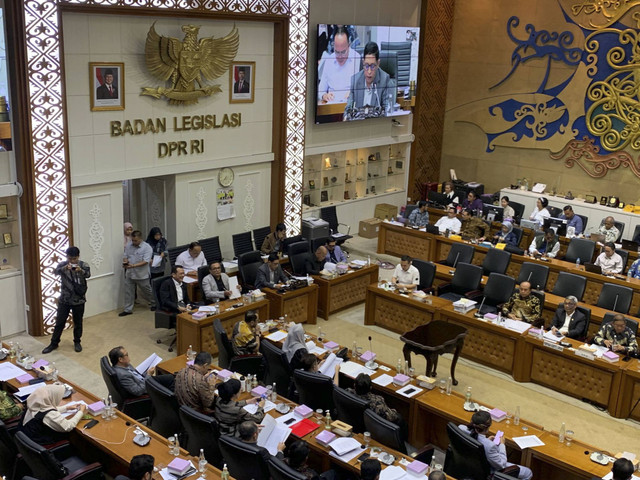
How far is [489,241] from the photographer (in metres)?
14.9

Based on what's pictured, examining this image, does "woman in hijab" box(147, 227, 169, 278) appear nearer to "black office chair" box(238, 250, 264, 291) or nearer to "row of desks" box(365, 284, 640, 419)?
"black office chair" box(238, 250, 264, 291)

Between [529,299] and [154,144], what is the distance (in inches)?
265

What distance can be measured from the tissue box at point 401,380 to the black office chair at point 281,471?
8.42ft

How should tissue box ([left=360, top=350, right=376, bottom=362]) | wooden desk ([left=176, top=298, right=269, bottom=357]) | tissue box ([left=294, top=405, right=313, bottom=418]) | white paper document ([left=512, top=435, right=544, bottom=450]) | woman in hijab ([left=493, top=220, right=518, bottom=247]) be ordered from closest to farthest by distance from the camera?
white paper document ([left=512, top=435, right=544, bottom=450]) < tissue box ([left=294, top=405, right=313, bottom=418]) < tissue box ([left=360, top=350, right=376, bottom=362]) < wooden desk ([left=176, top=298, right=269, bottom=357]) < woman in hijab ([left=493, top=220, right=518, bottom=247])

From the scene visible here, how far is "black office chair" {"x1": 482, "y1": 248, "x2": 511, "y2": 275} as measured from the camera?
13.1 m

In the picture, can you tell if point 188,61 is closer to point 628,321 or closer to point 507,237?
point 507,237

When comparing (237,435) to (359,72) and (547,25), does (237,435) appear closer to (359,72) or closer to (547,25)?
(359,72)

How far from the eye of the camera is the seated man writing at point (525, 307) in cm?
1088

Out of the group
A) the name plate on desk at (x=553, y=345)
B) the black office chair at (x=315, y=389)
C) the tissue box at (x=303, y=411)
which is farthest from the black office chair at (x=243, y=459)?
the name plate on desk at (x=553, y=345)

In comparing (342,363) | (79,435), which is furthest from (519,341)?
(79,435)

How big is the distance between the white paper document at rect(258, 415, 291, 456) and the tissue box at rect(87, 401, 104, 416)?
1.73 metres

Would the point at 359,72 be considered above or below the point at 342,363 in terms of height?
above

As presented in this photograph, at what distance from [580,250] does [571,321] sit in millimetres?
3702

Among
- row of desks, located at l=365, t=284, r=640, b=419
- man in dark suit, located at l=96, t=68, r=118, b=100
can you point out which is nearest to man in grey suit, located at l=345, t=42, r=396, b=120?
row of desks, located at l=365, t=284, r=640, b=419
